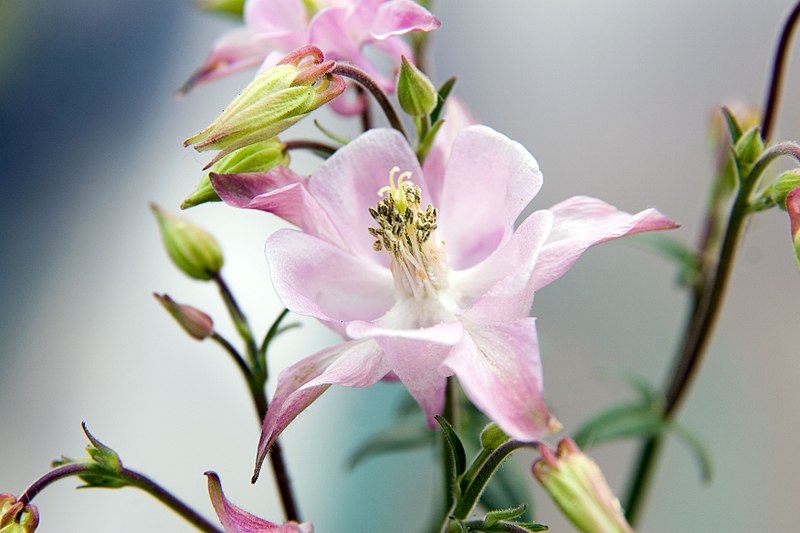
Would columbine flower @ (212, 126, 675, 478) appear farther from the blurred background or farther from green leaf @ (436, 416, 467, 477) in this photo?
the blurred background

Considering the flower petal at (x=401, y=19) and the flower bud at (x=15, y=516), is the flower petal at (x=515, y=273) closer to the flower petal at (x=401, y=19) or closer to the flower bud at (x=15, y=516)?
the flower petal at (x=401, y=19)

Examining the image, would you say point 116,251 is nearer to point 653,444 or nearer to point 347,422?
point 347,422

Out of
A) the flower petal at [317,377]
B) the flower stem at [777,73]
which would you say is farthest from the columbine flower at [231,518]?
the flower stem at [777,73]

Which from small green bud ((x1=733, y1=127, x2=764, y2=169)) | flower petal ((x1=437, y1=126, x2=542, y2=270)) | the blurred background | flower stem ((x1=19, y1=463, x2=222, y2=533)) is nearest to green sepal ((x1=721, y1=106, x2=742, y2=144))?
A: small green bud ((x1=733, y1=127, x2=764, y2=169))

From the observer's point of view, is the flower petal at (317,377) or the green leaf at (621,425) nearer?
the flower petal at (317,377)

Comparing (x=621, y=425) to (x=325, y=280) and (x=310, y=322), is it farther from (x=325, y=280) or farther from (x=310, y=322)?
(x=310, y=322)

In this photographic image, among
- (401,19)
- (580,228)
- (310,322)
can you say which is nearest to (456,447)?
Answer: (580,228)

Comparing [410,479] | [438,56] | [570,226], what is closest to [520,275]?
[570,226]
